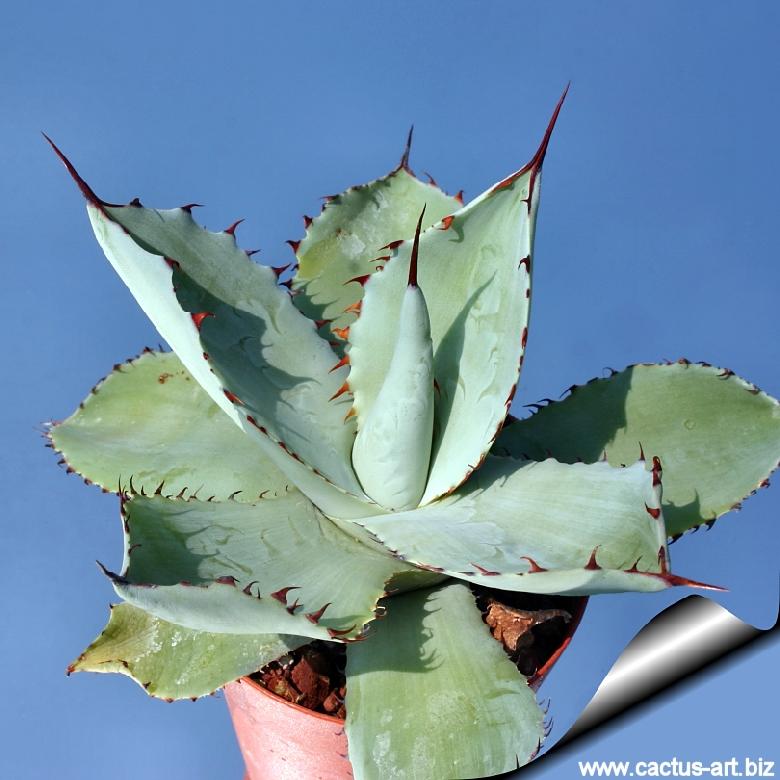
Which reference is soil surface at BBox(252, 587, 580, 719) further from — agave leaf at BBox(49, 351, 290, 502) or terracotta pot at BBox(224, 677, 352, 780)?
agave leaf at BBox(49, 351, 290, 502)

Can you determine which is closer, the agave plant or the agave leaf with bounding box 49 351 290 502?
the agave plant

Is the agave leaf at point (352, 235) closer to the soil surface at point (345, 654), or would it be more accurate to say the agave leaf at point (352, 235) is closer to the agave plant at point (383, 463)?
the agave plant at point (383, 463)

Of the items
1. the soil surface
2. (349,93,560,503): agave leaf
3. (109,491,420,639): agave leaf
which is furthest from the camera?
the soil surface

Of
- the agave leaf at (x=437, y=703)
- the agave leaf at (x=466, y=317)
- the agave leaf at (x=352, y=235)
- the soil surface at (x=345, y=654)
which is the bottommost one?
the agave leaf at (x=437, y=703)

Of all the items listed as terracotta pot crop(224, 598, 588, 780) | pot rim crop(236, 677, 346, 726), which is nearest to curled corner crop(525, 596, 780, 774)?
terracotta pot crop(224, 598, 588, 780)

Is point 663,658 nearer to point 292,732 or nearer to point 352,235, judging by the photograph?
point 292,732

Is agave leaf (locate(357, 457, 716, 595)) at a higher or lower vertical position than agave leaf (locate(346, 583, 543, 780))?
higher

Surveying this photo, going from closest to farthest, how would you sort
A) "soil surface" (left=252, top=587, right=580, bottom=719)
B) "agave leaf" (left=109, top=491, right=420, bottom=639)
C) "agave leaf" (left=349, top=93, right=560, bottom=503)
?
"agave leaf" (left=109, top=491, right=420, bottom=639) < "agave leaf" (left=349, top=93, right=560, bottom=503) < "soil surface" (left=252, top=587, right=580, bottom=719)

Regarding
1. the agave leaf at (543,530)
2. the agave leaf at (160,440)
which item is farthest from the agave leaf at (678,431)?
the agave leaf at (160,440)
